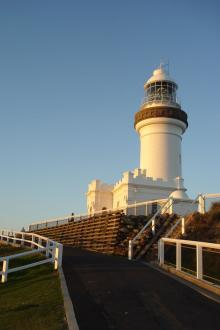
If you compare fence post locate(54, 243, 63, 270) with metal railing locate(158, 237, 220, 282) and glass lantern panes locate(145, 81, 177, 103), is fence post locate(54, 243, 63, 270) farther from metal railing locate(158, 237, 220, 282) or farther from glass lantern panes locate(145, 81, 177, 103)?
glass lantern panes locate(145, 81, 177, 103)

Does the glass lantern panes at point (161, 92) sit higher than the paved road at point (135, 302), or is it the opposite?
the glass lantern panes at point (161, 92)

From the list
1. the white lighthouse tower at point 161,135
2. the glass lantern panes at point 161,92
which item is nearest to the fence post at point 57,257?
the white lighthouse tower at point 161,135

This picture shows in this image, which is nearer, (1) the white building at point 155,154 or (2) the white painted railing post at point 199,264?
(2) the white painted railing post at point 199,264

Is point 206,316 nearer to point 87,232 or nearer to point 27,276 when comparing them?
point 27,276

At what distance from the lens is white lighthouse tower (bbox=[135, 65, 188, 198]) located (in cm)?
3297

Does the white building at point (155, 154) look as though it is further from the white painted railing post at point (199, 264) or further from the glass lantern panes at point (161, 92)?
the white painted railing post at point (199, 264)

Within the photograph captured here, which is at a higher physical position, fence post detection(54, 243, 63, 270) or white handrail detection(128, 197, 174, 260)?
white handrail detection(128, 197, 174, 260)

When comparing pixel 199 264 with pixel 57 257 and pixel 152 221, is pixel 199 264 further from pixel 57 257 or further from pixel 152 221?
pixel 152 221

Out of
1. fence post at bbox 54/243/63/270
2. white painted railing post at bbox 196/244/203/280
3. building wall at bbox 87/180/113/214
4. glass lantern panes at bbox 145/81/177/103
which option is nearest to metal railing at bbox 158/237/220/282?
white painted railing post at bbox 196/244/203/280

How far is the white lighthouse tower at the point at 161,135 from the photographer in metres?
33.0

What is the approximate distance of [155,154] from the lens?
108 feet

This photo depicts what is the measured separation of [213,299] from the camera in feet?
28.6

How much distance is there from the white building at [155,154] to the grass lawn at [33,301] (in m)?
17.7

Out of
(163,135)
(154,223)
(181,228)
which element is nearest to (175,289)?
(181,228)
